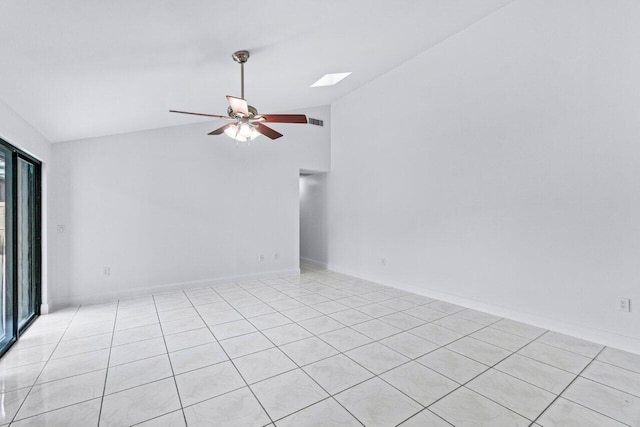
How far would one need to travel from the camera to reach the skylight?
15.3 ft

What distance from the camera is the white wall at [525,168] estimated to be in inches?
111

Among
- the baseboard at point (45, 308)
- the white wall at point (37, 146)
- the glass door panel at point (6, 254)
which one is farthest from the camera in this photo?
the baseboard at point (45, 308)

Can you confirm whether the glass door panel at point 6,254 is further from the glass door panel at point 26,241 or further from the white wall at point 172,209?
the white wall at point 172,209

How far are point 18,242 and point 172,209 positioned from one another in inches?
73.4

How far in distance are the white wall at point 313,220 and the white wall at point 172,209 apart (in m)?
0.85

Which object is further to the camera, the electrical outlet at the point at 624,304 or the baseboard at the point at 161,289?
the baseboard at the point at 161,289

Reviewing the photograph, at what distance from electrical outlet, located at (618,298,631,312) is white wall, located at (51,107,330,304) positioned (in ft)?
15.6

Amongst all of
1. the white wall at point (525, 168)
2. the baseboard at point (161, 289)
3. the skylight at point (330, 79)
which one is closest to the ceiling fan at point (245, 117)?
the skylight at point (330, 79)

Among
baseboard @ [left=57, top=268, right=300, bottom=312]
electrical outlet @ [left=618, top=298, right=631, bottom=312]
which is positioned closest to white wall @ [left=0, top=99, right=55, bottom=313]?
baseboard @ [left=57, top=268, right=300, bottom=312]

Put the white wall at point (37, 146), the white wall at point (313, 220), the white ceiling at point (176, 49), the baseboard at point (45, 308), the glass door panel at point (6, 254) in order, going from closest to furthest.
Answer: the white ceiling at point (176, 49) → the white wall at point (37, 146) → the glass door panel at point (6, 254) → the baseboard at point (45, 308) → the white wall at point (313, 220)

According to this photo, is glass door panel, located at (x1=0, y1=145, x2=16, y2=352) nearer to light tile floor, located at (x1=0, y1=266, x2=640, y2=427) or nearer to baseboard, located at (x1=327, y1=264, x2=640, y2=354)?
light tile floor, located at (x1=0, y1=266, x2=640, y2=427)

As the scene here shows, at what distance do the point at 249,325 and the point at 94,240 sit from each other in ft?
9.18

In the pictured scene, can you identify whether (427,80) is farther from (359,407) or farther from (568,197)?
(359,407)

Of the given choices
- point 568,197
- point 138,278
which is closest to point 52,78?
point 138,278
